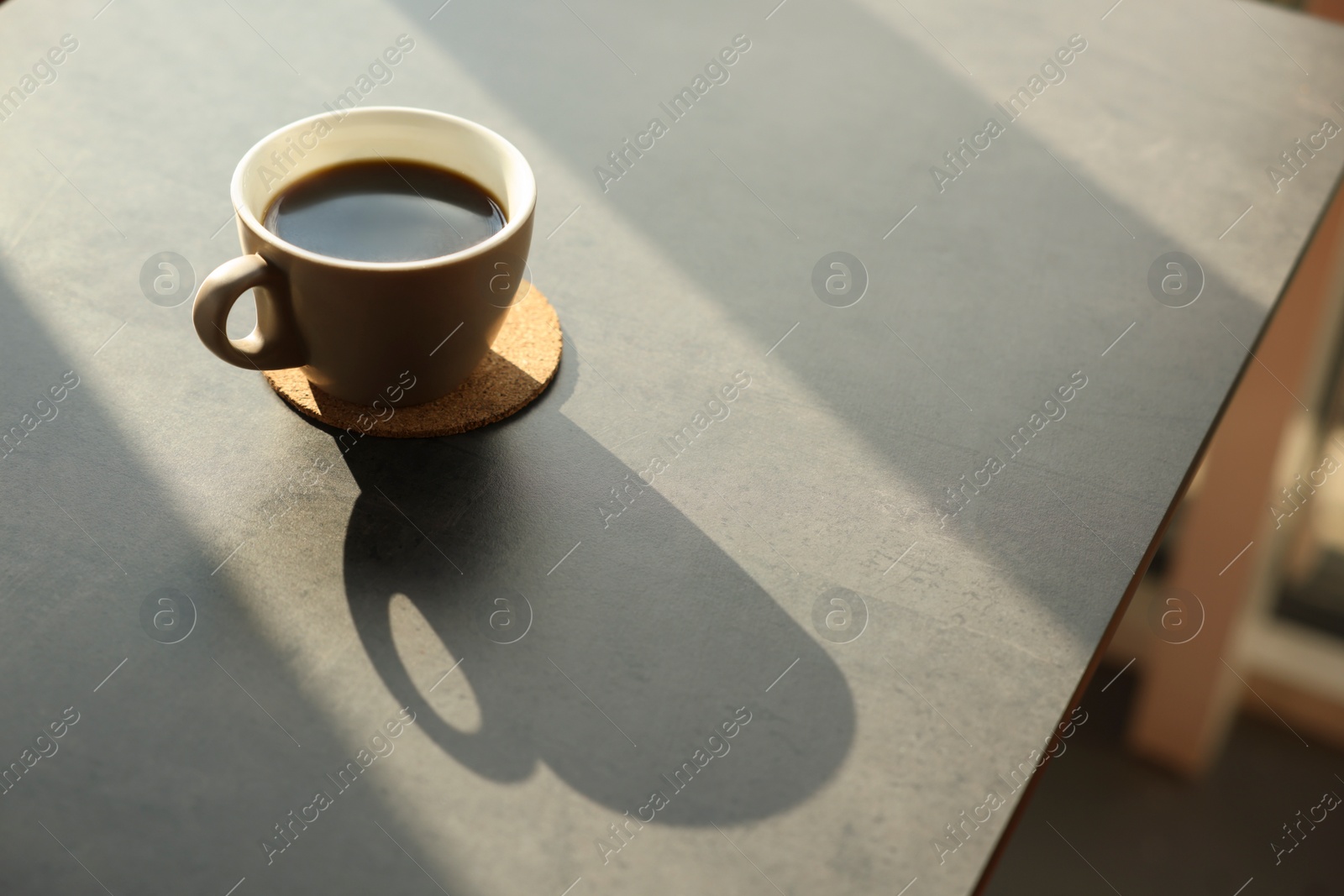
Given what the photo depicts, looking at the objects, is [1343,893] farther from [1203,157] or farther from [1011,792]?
[1011,792]

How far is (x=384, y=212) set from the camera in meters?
0.75

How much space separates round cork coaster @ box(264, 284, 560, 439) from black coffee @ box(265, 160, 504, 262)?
0.10 m

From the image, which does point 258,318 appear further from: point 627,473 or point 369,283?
point 627,473

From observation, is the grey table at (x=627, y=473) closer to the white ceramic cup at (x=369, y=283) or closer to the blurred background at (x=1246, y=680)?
the white ceramic cup at (x=369, y=283)

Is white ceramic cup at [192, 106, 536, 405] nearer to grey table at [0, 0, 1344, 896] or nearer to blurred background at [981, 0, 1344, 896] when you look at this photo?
grey table at [0, 0, 1344, 896]

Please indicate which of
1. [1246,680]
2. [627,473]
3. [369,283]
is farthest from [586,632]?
[1246,680]

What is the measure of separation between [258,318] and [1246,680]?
9.51 ft

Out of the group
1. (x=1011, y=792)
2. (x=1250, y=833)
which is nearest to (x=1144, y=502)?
(x=1011, y=792)

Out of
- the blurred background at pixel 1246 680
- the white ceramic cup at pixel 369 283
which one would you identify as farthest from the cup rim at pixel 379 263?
the blurred background at pixel 1246 680

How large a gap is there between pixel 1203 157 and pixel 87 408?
1.04 m

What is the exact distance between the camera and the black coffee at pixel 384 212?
723 millimetres

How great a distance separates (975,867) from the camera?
0.59 m

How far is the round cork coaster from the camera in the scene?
762 millimetres

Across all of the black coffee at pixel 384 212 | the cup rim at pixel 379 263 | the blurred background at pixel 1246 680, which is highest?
the cup rim at pixel 379 263
